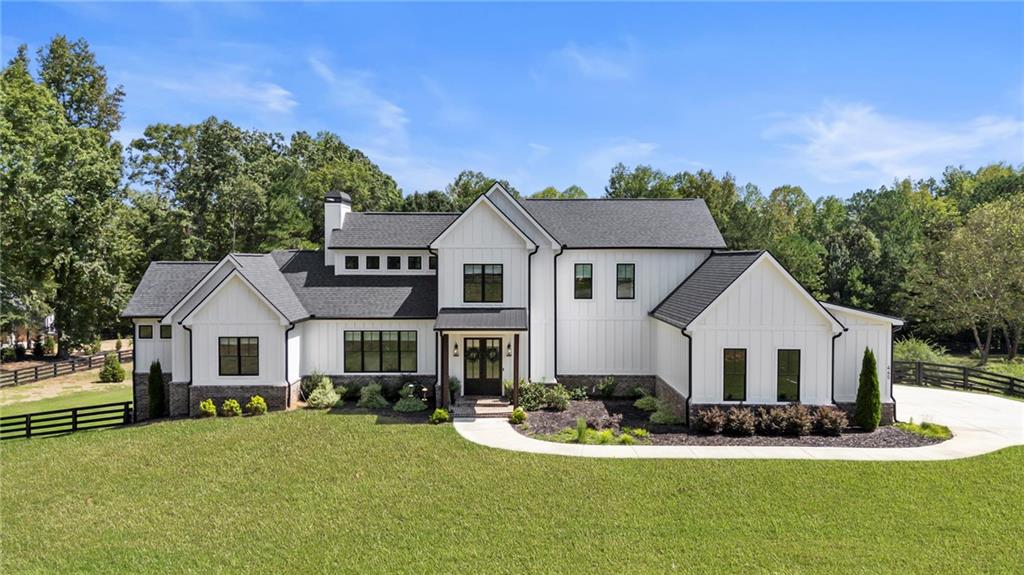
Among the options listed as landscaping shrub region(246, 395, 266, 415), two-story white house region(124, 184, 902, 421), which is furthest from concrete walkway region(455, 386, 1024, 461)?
landscaping shrub region(246, 395, 266, 415)

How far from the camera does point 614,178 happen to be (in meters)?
58.6

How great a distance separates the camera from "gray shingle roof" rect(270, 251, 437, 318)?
2088 centimetres

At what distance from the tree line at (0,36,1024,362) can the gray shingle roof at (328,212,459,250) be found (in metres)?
22.8

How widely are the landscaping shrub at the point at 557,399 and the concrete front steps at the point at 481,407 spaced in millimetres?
1415

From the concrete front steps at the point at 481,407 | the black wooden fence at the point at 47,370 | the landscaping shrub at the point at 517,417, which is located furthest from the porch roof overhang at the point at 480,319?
the black wooden fence at the point at 47,370

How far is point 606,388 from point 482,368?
5077 millimetres

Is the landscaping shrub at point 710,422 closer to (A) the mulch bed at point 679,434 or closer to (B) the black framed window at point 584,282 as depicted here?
(A) the mulch bed at point 679,434

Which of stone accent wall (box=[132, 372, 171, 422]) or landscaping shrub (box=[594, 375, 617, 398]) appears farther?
landscaping shrub (box=[594, 375, 617, 398])

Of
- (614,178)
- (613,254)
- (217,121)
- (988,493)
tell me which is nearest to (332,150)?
(217,121)

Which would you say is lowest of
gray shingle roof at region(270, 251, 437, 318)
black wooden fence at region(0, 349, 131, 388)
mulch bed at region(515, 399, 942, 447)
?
black wooden fence at region(0, 349, 131, 388)

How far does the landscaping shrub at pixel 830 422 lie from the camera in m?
16.1

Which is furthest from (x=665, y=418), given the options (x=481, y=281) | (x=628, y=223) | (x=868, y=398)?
(x=628, y=223)

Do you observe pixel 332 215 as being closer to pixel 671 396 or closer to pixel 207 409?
pixel 207 409

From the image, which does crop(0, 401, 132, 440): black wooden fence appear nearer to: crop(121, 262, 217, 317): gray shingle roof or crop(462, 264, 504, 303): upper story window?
crop(121, 262, 217, 317): gray shingle roof
